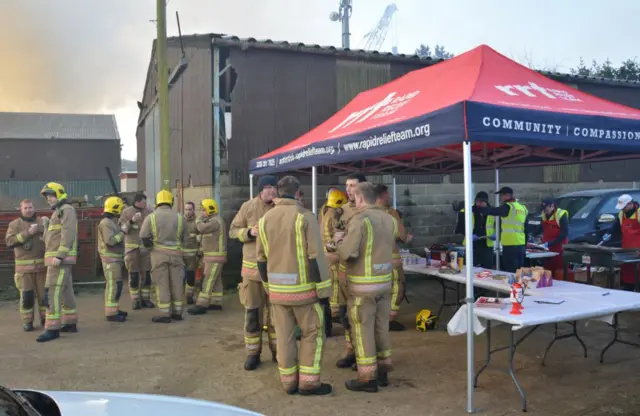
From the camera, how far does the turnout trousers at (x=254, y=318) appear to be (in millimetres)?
5609

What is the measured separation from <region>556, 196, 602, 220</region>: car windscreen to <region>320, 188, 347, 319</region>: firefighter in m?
5.86

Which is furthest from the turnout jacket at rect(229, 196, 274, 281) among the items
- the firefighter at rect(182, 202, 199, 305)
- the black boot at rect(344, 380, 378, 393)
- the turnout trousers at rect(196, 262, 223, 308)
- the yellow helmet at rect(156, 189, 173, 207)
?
the firefighter at rect(182, 202, 199, 305)

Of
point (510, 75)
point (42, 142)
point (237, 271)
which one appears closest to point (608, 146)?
point (510, 75)

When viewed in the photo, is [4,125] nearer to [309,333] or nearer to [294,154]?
[294,154]

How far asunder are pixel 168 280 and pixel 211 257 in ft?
3.27

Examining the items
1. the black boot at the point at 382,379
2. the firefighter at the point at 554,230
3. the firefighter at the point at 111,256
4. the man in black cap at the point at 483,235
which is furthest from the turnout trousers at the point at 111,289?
the firefighter at the point at 554,230

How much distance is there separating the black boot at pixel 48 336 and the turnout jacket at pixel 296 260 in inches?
155

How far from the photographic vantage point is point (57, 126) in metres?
45.3

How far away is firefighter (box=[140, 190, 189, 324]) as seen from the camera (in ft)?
24.9

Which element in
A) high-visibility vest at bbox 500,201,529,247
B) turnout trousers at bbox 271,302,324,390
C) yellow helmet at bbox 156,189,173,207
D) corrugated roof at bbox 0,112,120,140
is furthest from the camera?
corrugated roof at bbox 0,112,120,140

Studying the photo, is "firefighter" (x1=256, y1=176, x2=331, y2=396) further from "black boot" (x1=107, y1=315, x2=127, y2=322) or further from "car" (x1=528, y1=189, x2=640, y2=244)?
"car" (x1=528, y1=189, x2=640, y2=244)

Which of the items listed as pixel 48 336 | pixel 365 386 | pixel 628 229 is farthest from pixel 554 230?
pixel 48 336

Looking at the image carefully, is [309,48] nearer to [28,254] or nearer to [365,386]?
[28,254]

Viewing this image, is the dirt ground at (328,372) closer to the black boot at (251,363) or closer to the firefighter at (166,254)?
the black boot at (251,363)
